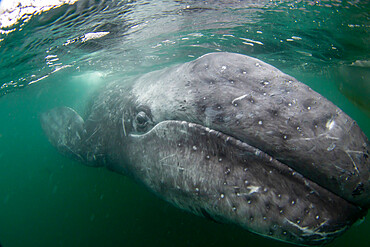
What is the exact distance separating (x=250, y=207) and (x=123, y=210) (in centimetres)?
934

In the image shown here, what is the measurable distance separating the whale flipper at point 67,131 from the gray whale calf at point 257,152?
4.24m

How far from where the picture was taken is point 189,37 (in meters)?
12.7

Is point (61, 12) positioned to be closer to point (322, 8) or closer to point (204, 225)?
point (204, 225)

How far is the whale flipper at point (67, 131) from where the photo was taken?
692 cm

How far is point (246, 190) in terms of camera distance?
264cm

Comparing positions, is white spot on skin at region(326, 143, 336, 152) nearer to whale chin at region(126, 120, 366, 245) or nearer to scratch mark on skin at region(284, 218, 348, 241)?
whale chin at region(126, 120, 366, 245)

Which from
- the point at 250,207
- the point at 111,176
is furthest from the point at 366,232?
the point at 111,176

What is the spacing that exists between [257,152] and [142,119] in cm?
237

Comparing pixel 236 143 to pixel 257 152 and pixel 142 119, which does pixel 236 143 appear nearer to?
pixel 257 152

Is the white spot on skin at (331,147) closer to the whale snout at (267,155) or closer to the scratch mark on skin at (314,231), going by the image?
the whale snout at (267,155)

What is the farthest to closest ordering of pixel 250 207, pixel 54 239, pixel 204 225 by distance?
pixel 54 239, pixel 204 225, pixel 250 207

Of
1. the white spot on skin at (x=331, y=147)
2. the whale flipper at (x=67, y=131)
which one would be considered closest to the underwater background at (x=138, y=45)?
the whale flipper at (x=67, y=131)

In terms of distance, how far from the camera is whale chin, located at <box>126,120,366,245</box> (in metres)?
2.43

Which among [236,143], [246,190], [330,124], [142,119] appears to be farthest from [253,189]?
[142,119]
